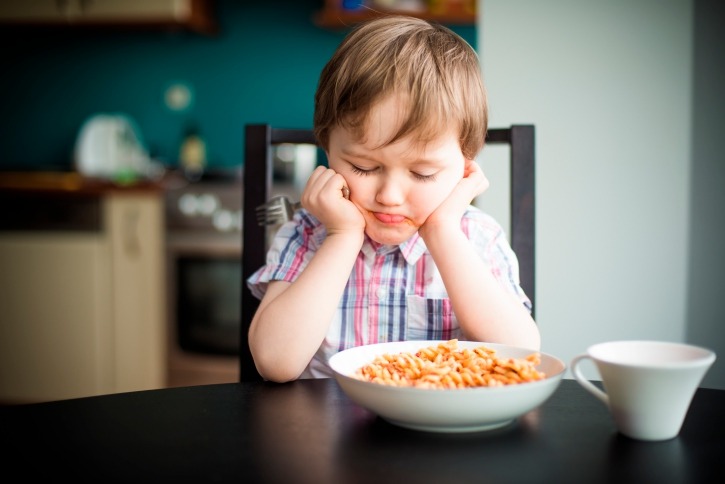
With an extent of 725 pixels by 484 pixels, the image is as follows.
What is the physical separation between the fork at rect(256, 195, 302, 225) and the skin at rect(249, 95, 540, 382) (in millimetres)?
107

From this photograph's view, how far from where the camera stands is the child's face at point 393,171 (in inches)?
35.8

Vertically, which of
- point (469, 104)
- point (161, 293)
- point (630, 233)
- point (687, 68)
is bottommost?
point (161, 293)

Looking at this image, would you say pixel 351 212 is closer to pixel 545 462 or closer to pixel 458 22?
pixel 545 462

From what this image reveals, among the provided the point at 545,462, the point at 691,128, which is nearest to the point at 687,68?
the point at 691,128

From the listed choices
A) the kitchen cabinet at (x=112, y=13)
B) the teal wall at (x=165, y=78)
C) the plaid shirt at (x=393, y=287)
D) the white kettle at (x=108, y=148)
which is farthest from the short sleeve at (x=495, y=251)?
the white kettle at (x=108, y=148)

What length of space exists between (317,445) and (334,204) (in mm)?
420

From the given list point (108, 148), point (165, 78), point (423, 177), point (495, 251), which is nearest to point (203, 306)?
point (108, 148)

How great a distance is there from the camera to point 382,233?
0.99m

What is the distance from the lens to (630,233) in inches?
63.2

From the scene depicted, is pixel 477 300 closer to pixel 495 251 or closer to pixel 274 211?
pixel 495 251

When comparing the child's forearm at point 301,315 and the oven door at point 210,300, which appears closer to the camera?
the child's forearm at point 301,315

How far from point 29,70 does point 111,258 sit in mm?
1401

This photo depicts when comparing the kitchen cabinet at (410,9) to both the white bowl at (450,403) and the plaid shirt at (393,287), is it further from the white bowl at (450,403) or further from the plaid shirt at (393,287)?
the white bowl at (450,403)

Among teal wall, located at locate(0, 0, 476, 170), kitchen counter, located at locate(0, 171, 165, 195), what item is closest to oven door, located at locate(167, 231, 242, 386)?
kitchen counter, located at locate(0, 171, 165, 195)
